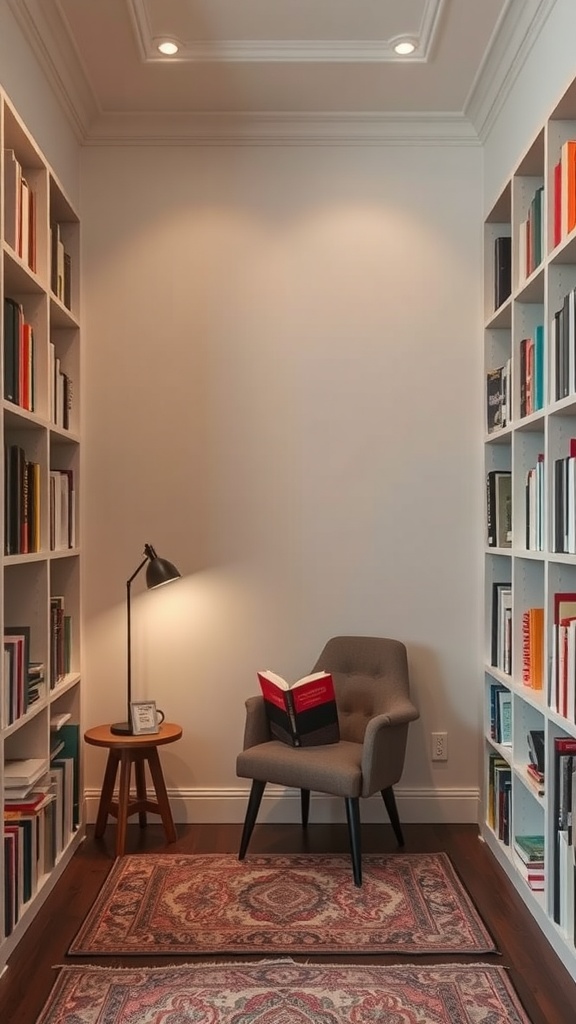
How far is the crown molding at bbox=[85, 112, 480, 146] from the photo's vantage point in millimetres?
3592

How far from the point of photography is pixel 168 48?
3109 millimetres

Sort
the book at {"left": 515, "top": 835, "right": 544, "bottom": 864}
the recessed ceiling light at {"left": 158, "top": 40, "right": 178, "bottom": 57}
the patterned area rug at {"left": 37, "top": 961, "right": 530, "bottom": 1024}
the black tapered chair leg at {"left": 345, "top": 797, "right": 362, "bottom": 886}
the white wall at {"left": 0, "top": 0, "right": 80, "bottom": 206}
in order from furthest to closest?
the recessed ceiling light at {"left": 158, "top": 40, "right": 178, "bottom": 57} → the black tapered chair leg at {"left": 345, "top": 797, "right": 362, "bottom": 886} → the book at {"left": 515, "top": 835, "right": 544, "bottom": 864} → the white wall at {"left": 0, "top": 0, "right": 80, "bottom": 206} → the patterned area rug at {"left": 37, "top": 961, "right": 530, "bottom": 1024}

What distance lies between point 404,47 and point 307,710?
8.33 feet

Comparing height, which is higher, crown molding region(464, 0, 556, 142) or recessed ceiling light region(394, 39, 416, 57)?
recessed ceiling light region(394, 39, 416, 57)

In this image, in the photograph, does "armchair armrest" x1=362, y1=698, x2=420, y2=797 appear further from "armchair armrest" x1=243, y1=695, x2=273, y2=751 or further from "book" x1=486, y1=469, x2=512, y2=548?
"book" x1=486, y1=469, x2=512, y2=548

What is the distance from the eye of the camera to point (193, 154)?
3646 millimetres

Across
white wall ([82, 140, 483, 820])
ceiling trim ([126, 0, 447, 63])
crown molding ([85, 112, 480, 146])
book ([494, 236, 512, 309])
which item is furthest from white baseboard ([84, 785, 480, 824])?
ceiling trim ([126, 0, 447, 63])

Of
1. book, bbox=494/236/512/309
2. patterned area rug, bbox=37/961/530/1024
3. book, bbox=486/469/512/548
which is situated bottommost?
patterned area rug, bbox=37/961/530/1024

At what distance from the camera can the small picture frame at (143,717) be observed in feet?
10.8

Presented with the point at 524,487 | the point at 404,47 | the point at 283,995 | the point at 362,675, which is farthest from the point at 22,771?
the point at 404,47

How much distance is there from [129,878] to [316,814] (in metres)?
0.90

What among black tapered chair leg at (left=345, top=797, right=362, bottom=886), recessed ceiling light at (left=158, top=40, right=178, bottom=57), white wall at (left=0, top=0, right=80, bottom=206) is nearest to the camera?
white wall at (left=0, top=0, right=80, bottom=206)

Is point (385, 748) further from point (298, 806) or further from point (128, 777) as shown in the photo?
point (128, 777)

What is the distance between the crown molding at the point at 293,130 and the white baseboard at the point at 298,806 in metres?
2.83
